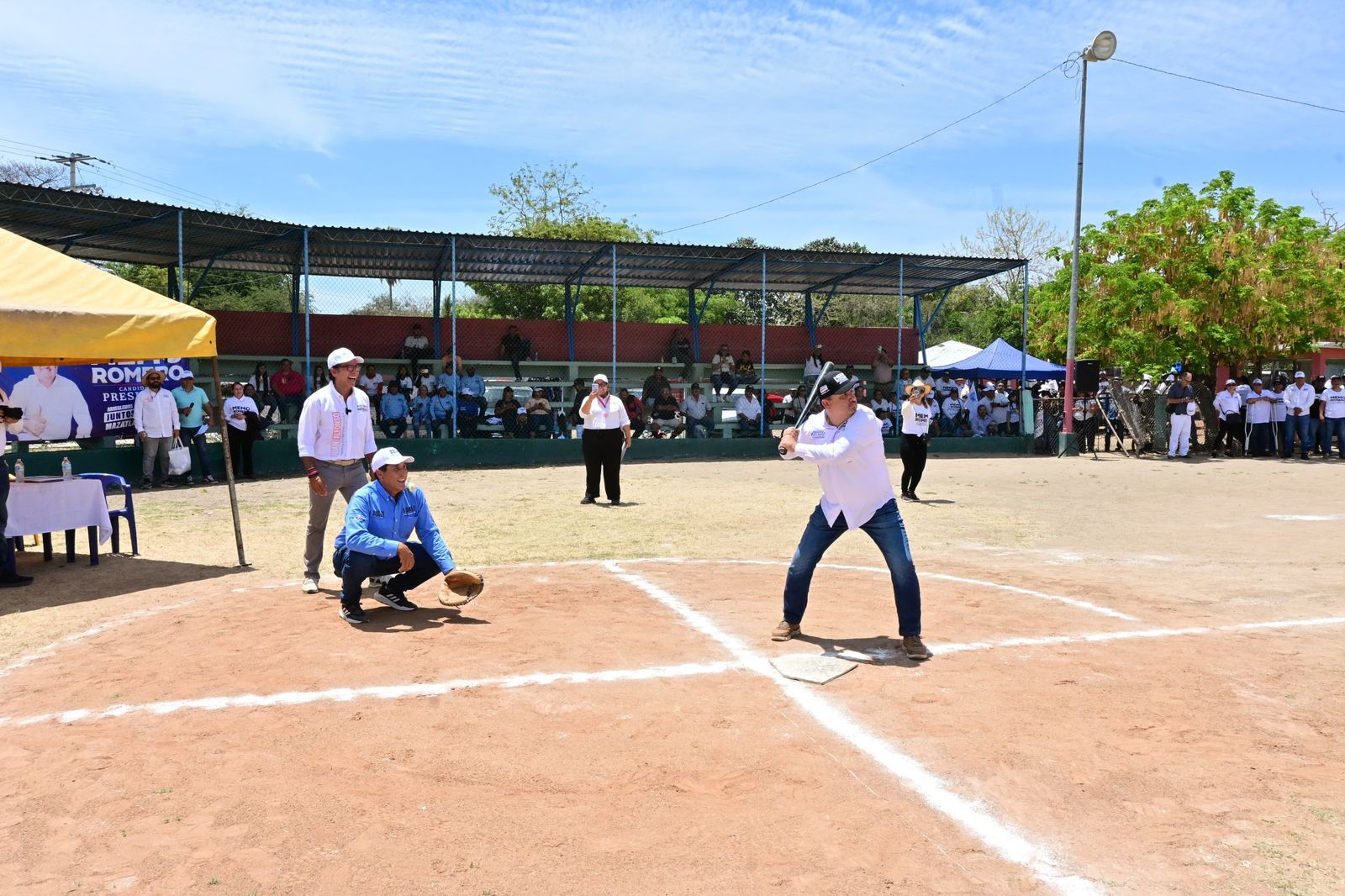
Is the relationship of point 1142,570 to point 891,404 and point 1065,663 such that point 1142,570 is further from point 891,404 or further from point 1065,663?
point 891,404

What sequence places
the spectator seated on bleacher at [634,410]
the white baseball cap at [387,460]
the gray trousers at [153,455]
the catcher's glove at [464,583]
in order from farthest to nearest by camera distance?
the spectator seated on bleacher at [634,410] < the gray trousers at [153,455] < the white baseball cap at [387,460] < the catcher's glove at [464,583]

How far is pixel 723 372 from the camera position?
2686 cm

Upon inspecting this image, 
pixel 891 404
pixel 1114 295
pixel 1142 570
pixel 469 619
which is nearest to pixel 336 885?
pixel 469 619

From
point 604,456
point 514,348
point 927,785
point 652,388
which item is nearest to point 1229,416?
point 652,388

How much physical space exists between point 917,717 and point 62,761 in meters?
4.24

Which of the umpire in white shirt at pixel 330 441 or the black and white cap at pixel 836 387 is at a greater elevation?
the black and white cap at pixel 836 387

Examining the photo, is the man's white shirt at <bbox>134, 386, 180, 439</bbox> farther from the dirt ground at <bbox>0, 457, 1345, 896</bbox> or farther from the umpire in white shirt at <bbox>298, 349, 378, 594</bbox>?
the umpire in white shirt at <bbox>298, 349, 378, 594</bbox>

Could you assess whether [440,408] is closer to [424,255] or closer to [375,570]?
[424,255]

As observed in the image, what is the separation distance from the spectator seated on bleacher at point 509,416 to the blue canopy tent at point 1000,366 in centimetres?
1405

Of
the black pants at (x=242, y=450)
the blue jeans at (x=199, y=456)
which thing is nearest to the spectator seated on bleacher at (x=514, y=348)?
the black pants at (x=242, y=450)

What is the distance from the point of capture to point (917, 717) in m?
5.30

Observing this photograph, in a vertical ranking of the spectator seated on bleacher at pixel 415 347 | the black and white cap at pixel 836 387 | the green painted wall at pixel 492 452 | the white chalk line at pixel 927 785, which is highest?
the spectator seated on bleacher at pixel 415 347

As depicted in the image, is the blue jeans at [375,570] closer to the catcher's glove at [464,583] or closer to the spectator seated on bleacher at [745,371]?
the catcher's glove at [464,583]

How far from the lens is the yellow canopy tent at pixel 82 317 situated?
8.30m
